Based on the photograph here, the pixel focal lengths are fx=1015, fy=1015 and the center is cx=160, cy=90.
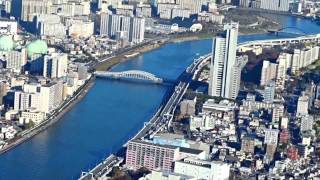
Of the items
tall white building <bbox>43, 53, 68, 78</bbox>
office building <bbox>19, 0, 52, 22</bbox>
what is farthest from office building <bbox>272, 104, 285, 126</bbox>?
office building <bbox>19, 0, 52, 22</bbox>

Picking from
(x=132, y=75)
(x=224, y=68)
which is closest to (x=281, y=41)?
(x=132, y=75)

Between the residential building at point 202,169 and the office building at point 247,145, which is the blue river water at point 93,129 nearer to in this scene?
the residential building at point 202,169

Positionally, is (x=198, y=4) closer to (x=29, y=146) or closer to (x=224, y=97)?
(x=224, y=97)

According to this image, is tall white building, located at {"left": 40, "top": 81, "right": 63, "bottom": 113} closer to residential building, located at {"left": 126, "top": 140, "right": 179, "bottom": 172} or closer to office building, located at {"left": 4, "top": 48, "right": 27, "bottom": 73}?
office building, located at {"left": 4, "top": 48, "right": 27, "bottom": 73}

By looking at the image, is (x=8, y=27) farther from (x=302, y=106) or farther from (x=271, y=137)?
(x=271, y=137)

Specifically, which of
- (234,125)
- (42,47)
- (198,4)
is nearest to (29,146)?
(234,125)
